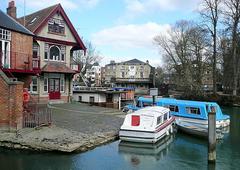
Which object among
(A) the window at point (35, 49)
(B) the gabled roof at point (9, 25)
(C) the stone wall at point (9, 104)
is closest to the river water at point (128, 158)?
(C) the stone wall at point (9, 104)

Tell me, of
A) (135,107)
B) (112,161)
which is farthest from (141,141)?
(135,107)

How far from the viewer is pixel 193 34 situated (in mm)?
58656

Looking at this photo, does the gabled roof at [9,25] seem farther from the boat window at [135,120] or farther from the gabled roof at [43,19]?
the boat window at [135,120]

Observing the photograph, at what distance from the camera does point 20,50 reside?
26250mm

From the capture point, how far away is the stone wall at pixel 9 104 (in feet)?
58.1

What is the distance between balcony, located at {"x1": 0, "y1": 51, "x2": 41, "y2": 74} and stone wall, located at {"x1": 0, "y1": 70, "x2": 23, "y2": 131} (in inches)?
259

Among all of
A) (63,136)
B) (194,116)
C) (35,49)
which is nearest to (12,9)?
(35,49)

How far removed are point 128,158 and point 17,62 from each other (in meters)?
13.8

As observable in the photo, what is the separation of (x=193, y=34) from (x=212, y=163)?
1790 inches

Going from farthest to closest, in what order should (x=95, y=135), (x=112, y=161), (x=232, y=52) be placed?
(x=232, y=52)
(x=95, y=135)
(x=112, y=161)

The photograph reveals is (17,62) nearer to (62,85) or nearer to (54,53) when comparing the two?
(54,53)

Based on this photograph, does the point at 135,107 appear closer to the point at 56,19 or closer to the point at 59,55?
the point at 59,55

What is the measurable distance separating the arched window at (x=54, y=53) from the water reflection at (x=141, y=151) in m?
16.7

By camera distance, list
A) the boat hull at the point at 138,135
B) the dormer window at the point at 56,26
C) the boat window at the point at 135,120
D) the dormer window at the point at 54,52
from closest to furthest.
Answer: the boat hull at the point at 138,135 → the boat window at the point at 135,120 → the dormer window at the point at 54,52 → the dormer window at the point at 56,26
